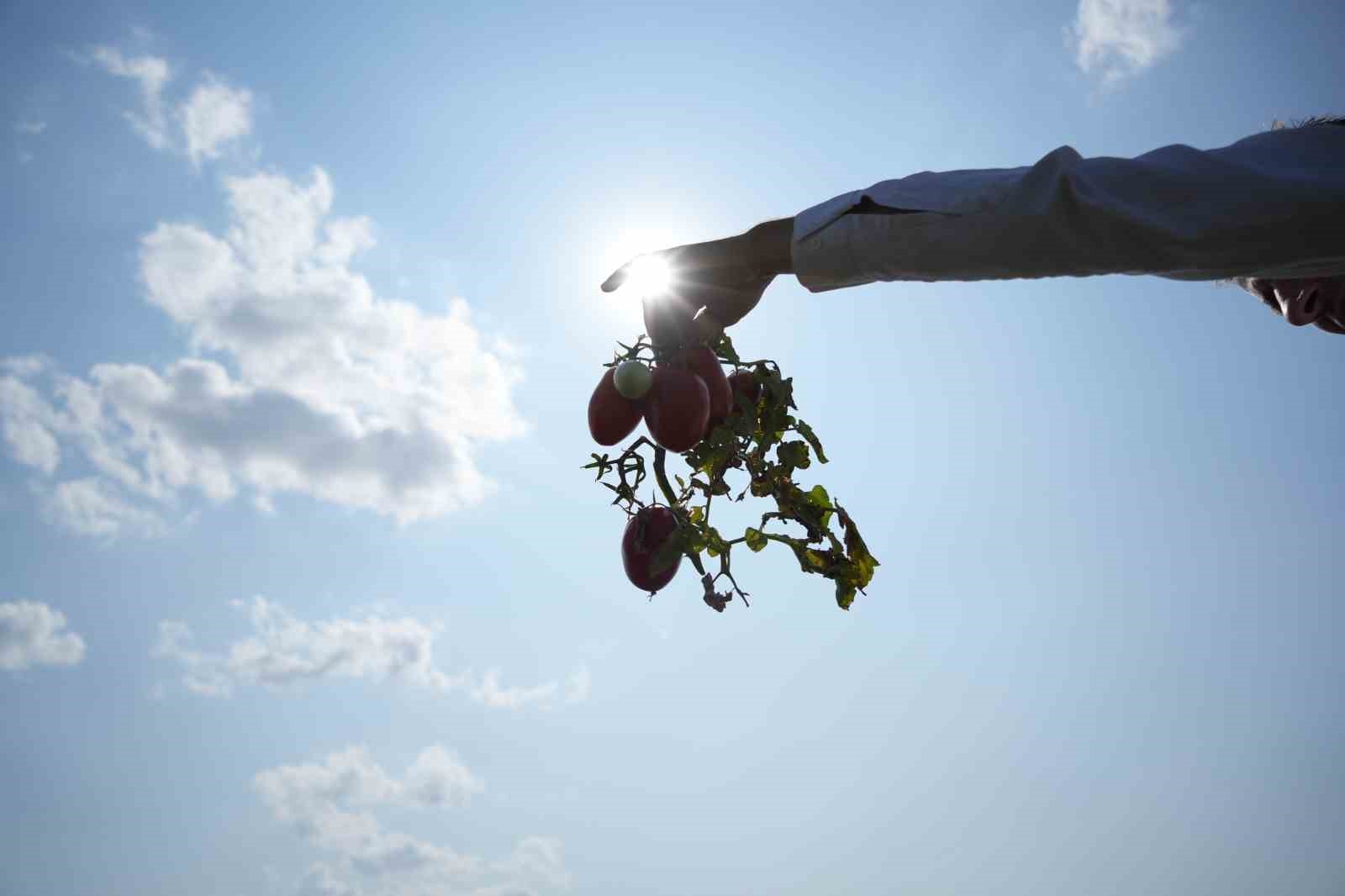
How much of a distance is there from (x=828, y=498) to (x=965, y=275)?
1077 mm

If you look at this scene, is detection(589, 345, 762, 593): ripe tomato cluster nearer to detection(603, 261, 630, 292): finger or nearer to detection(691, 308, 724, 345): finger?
detection(691, 308, 724, 345): finger

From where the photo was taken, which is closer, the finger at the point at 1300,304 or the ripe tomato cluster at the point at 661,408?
the ripe tomato cluster at the point at 661,408

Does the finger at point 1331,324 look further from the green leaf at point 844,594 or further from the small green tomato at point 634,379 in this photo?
the small green tomato at point 634,379

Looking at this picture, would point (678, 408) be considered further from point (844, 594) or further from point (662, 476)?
point (844, 594)

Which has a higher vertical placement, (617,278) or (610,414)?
(617,278)

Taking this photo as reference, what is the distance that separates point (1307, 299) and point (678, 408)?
2.49 m

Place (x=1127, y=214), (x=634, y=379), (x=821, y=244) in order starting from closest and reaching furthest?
1. (x=1127, y=214)
2. (x=821, y=244)
3. (x=634, y=379)

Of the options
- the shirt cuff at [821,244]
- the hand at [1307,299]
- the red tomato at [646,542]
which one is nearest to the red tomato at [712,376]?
the red tomato at [646,542]

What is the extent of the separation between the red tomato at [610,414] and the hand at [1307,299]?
2.30 m

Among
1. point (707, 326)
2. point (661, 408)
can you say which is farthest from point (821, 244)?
point (661, 408)

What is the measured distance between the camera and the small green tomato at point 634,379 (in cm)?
327

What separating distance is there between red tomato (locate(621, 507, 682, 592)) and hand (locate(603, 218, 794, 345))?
62 cm

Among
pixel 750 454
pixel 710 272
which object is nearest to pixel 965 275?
pixel 710 272

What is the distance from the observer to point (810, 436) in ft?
11.8
